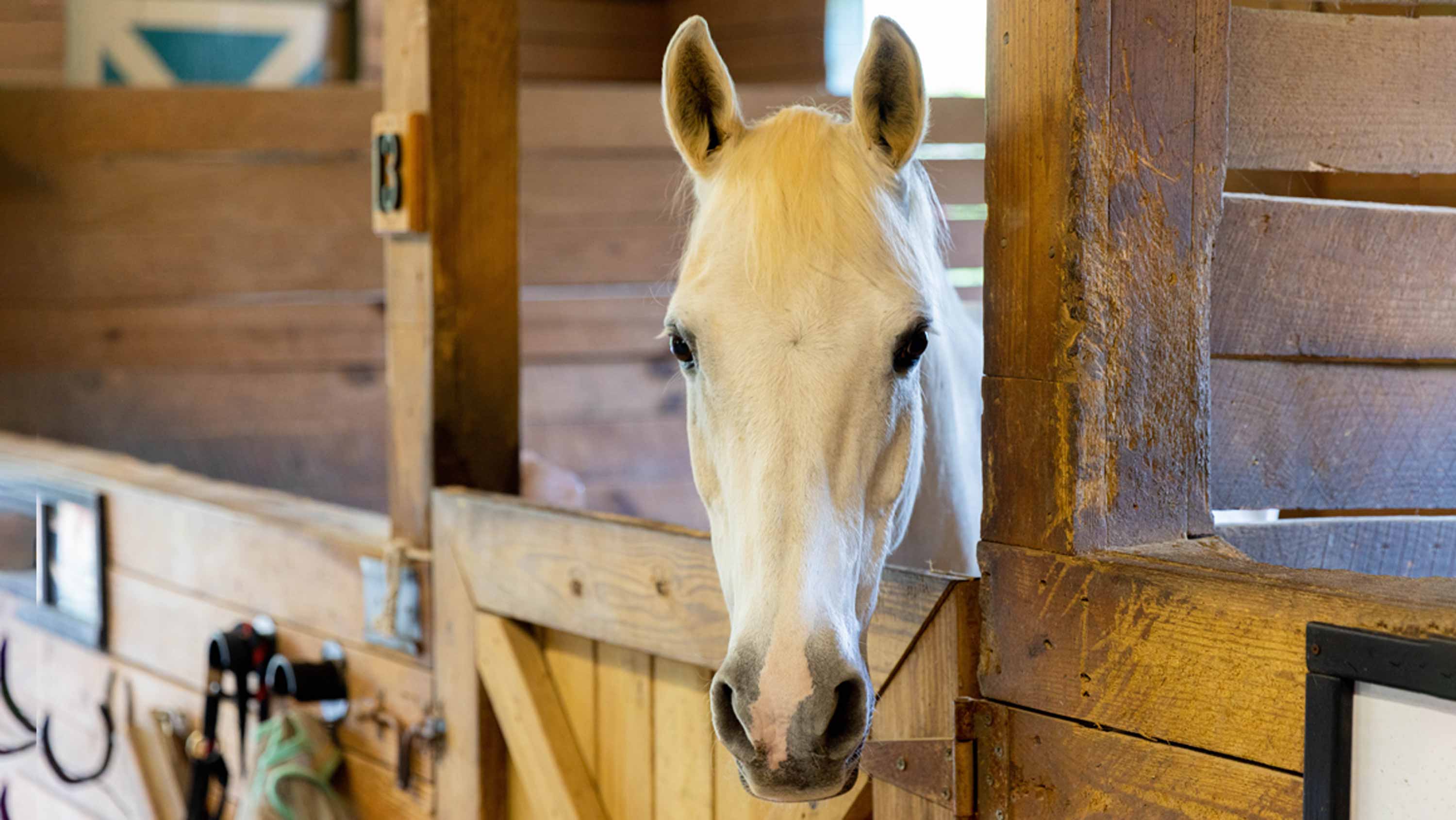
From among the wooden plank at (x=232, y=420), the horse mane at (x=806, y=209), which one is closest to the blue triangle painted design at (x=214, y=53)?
the wooden plank at (x=232, y=420)

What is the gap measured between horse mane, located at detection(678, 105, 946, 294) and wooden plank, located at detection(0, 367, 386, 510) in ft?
9.63

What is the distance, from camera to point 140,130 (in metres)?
3.64

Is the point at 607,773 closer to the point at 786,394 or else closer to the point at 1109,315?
the point at 786,394

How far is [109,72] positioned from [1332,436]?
407 cm

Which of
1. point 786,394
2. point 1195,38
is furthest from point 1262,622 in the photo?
point 1195,38

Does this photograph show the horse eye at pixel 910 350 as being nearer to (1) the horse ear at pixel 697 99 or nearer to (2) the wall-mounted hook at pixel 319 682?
(1) the horse ear at pixel 697 99

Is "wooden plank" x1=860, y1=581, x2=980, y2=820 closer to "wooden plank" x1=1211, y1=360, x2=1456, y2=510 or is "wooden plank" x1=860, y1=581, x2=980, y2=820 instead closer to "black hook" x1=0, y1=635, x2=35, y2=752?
"wooden plank" x1=1211, y1=360, x2=1456, y2=510

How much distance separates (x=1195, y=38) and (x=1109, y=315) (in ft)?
0.83

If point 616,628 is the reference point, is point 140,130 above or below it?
above

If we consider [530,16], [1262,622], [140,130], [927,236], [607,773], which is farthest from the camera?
[530,16]

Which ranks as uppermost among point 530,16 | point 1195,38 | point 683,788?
point 530,16

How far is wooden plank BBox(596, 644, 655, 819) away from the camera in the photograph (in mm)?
1592

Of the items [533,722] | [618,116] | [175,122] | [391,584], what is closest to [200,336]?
[175,122]

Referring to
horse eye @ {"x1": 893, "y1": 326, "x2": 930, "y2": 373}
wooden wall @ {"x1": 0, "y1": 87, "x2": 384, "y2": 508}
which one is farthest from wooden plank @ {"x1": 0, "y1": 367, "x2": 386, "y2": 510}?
horse eye @ {"x1": 893, "y1": 326, "x2": 930, "y2": 373}
